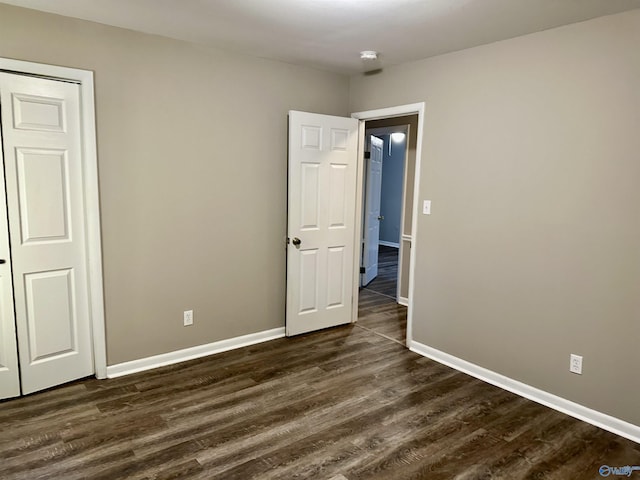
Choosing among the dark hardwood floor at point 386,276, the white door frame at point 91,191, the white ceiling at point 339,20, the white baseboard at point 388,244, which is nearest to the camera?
the white ceiling at point 339,20

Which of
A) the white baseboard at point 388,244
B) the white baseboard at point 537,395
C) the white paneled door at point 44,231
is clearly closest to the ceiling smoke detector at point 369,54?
the white paneled door at point 44,231

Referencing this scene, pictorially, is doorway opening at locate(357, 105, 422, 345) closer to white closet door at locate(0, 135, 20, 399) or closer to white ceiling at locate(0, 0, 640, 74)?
white ceiling at locate(0, 0, 640, 74)

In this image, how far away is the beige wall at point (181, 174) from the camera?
289cm

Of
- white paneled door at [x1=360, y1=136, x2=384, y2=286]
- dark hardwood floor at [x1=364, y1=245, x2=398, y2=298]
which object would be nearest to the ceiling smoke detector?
white paneled door at [x1=360, y1=136, x2=384, y2=286]

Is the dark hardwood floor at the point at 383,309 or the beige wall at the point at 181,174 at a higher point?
the beige wall at the point at 181,174

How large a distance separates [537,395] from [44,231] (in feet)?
11.3

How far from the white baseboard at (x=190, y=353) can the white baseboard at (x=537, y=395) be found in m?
1.31

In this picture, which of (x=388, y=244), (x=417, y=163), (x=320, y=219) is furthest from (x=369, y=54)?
(x=388, y=244)

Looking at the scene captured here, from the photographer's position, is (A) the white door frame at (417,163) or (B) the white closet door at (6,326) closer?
(B) the white closet door at (6,326)

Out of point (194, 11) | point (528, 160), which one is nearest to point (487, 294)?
point (528, 160)

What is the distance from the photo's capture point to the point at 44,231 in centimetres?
276

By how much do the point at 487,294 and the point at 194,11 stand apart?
2.74 metres

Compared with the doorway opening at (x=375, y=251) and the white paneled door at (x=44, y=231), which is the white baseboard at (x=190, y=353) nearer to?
the white paneled door at (x=44, y=231)

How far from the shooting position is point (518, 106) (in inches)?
115
